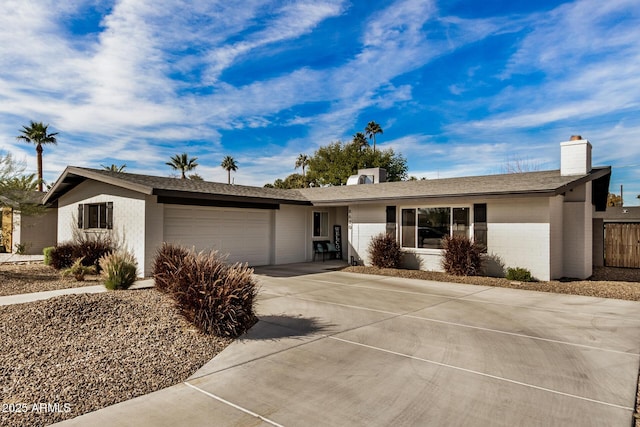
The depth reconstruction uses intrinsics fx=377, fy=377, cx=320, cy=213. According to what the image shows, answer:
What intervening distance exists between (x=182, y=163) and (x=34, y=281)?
31.1m

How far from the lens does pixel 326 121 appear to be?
1096 inches

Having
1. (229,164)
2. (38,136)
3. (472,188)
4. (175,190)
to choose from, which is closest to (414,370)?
(175,190)

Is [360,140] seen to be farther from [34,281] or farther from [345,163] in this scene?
[34,281]

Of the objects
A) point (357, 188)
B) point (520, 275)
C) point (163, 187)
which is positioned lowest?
point (520, 275)

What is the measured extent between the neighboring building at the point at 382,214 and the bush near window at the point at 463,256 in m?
0.53

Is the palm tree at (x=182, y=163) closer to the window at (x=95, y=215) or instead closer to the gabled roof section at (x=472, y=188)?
the window at (x=95, y=215)

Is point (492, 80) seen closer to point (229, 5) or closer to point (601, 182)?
point (601, 182)

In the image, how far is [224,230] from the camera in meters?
14.4

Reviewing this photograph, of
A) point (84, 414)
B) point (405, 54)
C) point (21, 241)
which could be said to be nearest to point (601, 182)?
point (405, 54)

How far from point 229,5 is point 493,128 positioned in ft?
67.6

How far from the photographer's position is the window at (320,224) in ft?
59.8

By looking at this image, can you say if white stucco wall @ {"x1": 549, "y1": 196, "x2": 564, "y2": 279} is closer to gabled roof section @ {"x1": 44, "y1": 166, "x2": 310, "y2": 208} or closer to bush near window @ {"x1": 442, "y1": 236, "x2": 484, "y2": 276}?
bush near window @ {"x1": 442, "y1": 236, "x2": 484, "y2": 276}

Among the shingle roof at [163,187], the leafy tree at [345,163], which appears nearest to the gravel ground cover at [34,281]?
the shingle roof at [163,187]

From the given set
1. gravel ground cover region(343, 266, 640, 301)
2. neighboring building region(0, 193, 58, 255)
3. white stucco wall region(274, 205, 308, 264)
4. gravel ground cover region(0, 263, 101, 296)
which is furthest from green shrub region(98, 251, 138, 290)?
neighboring building region(0, 193, 58, 255)
